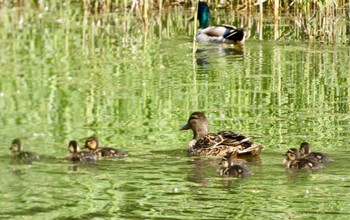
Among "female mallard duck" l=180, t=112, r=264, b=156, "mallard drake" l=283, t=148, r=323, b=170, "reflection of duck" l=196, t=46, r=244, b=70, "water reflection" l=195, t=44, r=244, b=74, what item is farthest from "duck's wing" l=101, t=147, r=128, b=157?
"reflection of duck" l=196, t=46, r=244, b=70

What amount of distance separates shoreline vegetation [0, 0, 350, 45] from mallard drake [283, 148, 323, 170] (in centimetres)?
702

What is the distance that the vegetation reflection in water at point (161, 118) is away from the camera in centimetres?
751

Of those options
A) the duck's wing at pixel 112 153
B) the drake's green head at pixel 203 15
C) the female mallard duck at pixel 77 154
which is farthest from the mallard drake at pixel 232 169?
the drake's green head at pixel 203 15

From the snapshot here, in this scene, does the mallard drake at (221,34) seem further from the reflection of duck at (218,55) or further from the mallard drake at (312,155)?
the mallard drake at (312,155)

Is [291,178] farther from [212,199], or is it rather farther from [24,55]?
[24,55]

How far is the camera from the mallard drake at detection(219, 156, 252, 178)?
26.7ft

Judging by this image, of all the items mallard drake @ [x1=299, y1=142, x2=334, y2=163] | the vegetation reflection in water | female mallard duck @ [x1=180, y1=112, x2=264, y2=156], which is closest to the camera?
the vegetation reflection in water

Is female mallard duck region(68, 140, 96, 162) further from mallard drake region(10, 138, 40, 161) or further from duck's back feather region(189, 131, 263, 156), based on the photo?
duck's back feather region(189, 131, 263, 156)

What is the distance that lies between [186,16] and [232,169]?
12563mm

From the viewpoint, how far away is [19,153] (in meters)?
8.75

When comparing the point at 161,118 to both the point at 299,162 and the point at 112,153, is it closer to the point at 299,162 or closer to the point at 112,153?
the point at 112,153

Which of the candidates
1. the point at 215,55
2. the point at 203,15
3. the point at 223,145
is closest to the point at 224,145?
the point at 223,145

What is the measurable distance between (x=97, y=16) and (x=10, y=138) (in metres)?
11.0

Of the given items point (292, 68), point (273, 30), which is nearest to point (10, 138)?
point (292, 68)
